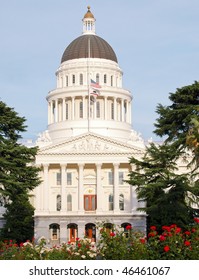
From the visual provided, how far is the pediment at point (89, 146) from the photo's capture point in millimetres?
103312

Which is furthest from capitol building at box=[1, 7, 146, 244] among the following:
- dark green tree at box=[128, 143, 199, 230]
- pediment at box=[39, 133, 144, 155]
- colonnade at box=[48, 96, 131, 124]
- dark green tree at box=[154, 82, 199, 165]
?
dark green tree at box=[154, 82, 199, 165]

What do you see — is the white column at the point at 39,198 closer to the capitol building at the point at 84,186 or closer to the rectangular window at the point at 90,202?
the capitol building at the point at 84,186

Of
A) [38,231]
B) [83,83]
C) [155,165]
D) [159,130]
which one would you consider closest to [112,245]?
[159,130]

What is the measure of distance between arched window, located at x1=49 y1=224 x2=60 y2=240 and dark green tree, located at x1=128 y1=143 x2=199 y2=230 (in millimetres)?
35131

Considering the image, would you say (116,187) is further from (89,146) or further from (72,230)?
(72,230)

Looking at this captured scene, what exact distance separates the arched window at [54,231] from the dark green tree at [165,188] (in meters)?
35.1

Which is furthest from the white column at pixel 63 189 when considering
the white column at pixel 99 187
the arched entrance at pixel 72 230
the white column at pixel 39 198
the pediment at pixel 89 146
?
the white column at pixel 99 187

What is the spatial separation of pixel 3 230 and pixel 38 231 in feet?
29.4

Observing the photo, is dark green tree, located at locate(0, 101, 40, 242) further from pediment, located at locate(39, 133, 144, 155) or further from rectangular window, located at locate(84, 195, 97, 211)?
rectangular window, located at locate(84, 195, 97, 211)

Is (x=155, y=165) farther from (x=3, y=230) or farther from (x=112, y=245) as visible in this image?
(x=112, y=245)

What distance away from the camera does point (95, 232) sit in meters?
101

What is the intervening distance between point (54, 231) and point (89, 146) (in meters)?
13.0

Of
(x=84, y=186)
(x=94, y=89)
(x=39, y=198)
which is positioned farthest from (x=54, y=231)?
(x=94, y=89)
